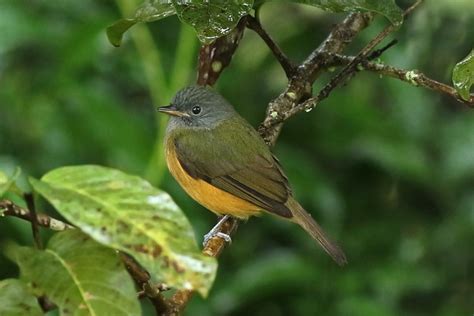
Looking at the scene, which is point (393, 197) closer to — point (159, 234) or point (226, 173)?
point (226, 173)

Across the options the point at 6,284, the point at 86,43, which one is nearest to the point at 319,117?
the point at 86,43

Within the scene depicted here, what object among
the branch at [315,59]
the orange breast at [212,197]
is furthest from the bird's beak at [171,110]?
the branch at [315,59]

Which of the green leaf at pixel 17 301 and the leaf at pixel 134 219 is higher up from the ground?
the leaf at pixel 134 219

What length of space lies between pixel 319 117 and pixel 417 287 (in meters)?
1.09

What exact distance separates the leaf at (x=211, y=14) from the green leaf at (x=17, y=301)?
0.89 meters

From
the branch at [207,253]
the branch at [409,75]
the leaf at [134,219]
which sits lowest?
the branch at [207,253]

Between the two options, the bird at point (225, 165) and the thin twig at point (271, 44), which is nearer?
the thin twig at point (271, 44)

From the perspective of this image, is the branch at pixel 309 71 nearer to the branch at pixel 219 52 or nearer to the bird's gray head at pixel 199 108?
the branch at pixel 219 52

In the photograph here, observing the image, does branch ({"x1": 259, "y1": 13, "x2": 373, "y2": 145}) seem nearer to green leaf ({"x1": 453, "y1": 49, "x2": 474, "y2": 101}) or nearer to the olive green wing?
the olive green wing

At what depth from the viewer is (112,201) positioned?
172 centimetres

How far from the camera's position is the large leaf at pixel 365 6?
259 cm

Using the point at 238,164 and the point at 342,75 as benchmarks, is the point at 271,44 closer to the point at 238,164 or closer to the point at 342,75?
the point at 342,75

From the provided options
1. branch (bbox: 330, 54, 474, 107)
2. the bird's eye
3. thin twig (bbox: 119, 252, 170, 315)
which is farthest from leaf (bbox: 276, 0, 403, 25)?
the bird's eye

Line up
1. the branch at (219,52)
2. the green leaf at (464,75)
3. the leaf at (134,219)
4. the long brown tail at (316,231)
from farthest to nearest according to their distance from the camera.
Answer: the long brown tail at (316,231) < the branch at (219,52) < the green leaf at (464,75) < the leaf at (134,219)
